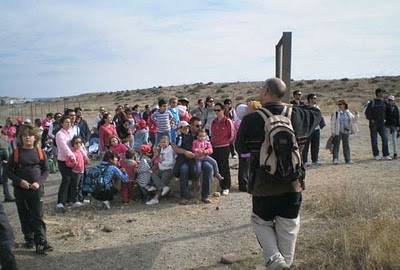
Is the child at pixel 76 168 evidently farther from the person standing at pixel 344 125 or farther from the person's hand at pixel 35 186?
the person standing at pixel 344 125

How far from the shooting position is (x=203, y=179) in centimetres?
969

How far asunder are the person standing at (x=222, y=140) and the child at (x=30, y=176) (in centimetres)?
433

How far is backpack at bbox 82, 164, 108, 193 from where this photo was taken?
31.2 feet

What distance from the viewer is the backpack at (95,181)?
9.52 m

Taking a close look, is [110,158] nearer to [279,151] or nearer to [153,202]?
[153,202]

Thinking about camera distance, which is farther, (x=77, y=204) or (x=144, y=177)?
(x=144, y=177)

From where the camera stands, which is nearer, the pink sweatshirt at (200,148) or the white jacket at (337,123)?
the pink sweatshirt at (200,148)

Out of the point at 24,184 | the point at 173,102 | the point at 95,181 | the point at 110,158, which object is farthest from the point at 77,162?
the point at 173,102

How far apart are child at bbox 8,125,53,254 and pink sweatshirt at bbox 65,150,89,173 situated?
8.19 ft

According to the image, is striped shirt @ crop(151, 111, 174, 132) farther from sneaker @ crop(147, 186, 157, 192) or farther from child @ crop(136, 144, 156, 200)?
sneaker @ crop(147, 186, 157, 192)

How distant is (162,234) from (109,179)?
2521 mm

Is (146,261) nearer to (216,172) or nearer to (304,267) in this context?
(304,267)

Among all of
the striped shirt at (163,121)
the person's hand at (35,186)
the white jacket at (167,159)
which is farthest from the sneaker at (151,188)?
the person's hand at (35,186)

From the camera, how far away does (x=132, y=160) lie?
1023 centimetres
